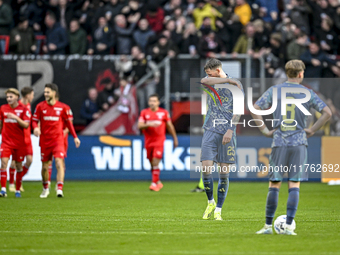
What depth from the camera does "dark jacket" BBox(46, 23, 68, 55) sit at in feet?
63.4

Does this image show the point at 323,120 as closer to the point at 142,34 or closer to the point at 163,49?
the point at 163,49

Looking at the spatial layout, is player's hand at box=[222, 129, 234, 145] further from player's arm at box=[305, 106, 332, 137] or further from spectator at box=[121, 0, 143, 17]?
spectator at box=[121, 0, 143, 17]

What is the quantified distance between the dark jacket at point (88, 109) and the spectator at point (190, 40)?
3.17 m

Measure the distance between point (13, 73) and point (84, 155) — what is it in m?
3.23

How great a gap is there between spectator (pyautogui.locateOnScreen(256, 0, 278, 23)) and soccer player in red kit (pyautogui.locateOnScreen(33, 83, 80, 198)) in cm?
941

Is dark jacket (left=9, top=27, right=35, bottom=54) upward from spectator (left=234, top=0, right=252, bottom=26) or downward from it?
downward

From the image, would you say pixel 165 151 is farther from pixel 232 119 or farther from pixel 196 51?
pixel 232 119

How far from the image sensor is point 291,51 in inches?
738

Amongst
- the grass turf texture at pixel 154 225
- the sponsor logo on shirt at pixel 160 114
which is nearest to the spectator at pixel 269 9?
the sponsor logo on shirt at pixel 160 114

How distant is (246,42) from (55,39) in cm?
596

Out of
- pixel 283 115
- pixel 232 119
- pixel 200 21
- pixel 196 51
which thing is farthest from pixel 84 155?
pixel 283 115

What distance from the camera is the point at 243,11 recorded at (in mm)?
20281

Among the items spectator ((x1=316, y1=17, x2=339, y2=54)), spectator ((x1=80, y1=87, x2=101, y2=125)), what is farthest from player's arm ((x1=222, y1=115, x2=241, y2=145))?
spectator ((x1=316, y1=17, x2=339, y2=54))

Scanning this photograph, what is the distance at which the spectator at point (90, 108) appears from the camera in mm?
18219
